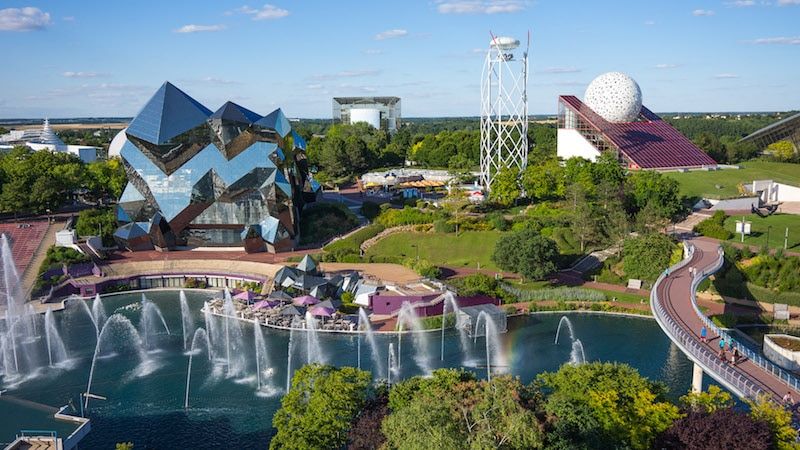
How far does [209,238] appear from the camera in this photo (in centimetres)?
5209

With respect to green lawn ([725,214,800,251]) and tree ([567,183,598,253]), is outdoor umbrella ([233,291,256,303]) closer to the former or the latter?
tree ([567,183,598,253])

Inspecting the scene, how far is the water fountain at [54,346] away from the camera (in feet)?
108

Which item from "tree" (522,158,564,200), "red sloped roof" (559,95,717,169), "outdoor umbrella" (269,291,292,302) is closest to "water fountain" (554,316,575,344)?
"outdoor umbrella" (269,291,292,302)

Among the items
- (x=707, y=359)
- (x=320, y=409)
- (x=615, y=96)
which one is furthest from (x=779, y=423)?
(x=615, y=96)

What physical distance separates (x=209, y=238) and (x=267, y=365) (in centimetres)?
2270

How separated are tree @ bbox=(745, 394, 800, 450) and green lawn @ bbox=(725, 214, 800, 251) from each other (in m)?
30.0

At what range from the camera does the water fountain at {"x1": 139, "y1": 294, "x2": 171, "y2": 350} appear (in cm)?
3588

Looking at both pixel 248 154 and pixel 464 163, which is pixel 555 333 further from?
pixel 464 163

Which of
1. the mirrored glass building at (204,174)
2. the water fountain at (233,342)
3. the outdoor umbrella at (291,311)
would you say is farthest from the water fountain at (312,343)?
the mirrored glass building at (204,174)

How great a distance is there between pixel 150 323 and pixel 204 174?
→ 14390mm

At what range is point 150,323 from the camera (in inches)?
1537

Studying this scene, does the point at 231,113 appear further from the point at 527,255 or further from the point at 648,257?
the point at 648,257

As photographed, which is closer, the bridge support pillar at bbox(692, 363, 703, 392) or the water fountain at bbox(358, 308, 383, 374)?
the bridge support pillar at bbox(692, 363, 703, 392)

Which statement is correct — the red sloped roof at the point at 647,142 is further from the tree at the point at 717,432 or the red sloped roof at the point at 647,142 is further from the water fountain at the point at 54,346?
the water fountain at the point at 54,346
